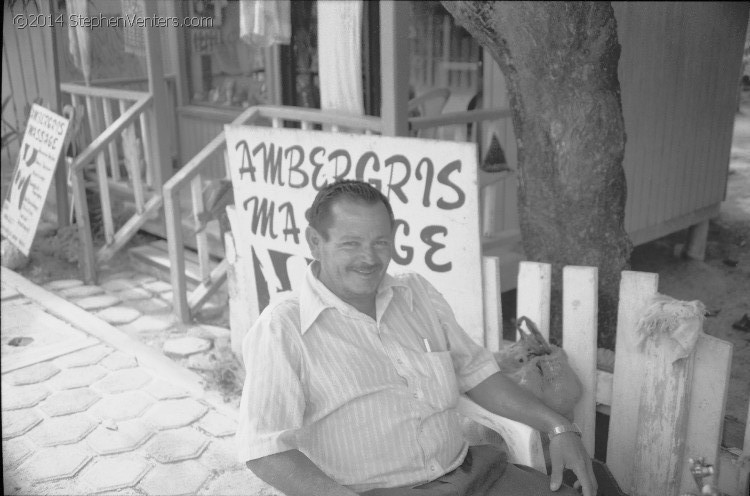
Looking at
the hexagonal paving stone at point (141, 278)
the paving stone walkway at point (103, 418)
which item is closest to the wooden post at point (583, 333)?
the paving stone walkway at point (103, 418)

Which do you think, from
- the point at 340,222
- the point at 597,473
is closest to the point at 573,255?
the point at 597,473

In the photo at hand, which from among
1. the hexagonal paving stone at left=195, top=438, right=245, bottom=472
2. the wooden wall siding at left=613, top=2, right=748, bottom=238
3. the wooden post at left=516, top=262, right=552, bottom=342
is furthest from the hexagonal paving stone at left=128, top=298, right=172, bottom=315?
the wooden wall siding at left=613, top=2, right=748, bottom=238

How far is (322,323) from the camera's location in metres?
2.09

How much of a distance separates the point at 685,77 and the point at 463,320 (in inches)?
170

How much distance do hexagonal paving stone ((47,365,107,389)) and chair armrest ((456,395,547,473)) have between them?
2673 mm

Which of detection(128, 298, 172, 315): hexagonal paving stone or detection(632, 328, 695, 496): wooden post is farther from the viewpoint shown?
detection(128, 298, 172, 315): hexagonal paving stone

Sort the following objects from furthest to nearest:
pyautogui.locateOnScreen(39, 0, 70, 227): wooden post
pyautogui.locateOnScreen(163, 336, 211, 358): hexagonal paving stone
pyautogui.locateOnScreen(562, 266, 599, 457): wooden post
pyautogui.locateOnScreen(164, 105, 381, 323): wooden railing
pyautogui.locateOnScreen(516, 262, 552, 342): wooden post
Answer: pyautogui.locateOnScreen(39, 0, 70, 227): wooden post, pyautogui.locateOnScreen(164, 105, 381, 323): wooden railing, pyautogui.locateOnScreen(163, 336, 211, 358): hexagonal paving stone, pyautogui.locateOnScreen(516, 262, 552, 342): wooden post, pyautogui.locateOnScreen(562, 266, 599, 457): wooden post

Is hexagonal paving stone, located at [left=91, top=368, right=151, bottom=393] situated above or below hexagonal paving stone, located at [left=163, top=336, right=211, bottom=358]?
above

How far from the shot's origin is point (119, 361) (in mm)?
4430

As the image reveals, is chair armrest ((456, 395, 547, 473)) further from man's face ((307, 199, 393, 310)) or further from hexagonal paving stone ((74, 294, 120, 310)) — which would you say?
hexagonal paving stone ((74, 294, 120, 310))

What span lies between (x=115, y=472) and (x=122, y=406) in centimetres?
70

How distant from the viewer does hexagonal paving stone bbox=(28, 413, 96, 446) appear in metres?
3.46

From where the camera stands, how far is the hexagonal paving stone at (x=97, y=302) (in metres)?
5.55

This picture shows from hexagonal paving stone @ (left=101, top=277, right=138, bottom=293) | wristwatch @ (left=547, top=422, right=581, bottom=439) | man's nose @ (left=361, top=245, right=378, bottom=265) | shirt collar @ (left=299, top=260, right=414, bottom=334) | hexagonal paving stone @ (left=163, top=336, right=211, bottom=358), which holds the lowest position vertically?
hexagonal paving stone @ (left=101, top=277, right=138, bottom=293)
